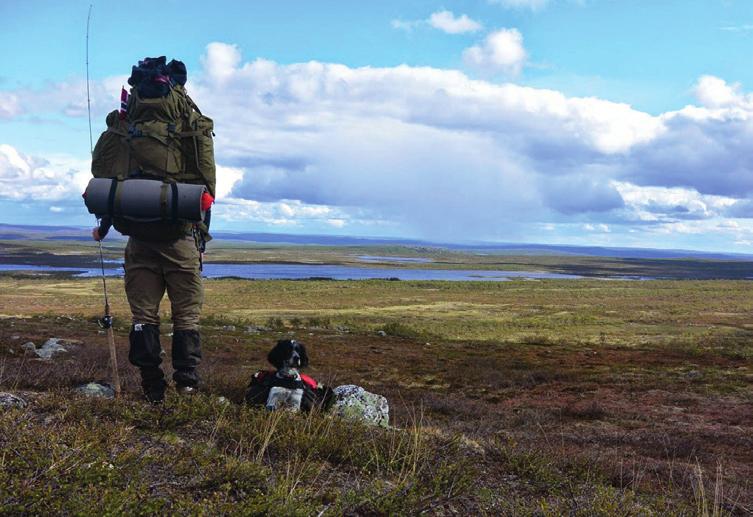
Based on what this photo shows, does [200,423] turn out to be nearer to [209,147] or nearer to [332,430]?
[332,430]

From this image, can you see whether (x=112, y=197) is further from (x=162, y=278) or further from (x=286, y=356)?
(x=286, y=356)

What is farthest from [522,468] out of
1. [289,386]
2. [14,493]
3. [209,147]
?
[209,147]

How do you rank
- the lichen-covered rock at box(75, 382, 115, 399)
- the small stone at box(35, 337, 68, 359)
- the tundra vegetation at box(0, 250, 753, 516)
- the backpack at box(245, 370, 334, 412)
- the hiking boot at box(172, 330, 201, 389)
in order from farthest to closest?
the small stone at box(35, 337, 68, 359), the lichen-covered rock at box(75, 382, 115, 399), the hiking boot at box(172, 330, 201, 389), the backpack at box(245, 370, 334, 412), the tundra vegetation at box(0, 250, 753, 516)

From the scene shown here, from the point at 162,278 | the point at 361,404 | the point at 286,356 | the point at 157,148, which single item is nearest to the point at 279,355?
the point at 286,356

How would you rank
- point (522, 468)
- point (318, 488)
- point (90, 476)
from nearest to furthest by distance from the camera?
point (90, 476) → point (318, 488) → point (522, 468)

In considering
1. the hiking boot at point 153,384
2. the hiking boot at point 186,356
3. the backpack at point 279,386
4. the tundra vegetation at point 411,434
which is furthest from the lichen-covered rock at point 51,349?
the backpack at point 279,386

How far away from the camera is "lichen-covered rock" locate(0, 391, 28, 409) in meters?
3.77

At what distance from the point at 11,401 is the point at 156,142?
2260 mm

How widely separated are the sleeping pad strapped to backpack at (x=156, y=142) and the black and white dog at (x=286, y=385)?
55.1 inches

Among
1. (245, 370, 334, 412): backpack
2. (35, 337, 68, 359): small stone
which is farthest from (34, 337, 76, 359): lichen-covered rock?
(245, 370, 334, 412): backpack

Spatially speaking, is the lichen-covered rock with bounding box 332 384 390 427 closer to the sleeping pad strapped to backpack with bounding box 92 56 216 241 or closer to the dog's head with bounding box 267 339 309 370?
the dog's head with bounding box 267 339 309 370

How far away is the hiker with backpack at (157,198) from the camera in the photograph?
171 inches

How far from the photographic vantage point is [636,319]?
33.3 meters

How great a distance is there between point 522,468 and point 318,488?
1520 millimetres
